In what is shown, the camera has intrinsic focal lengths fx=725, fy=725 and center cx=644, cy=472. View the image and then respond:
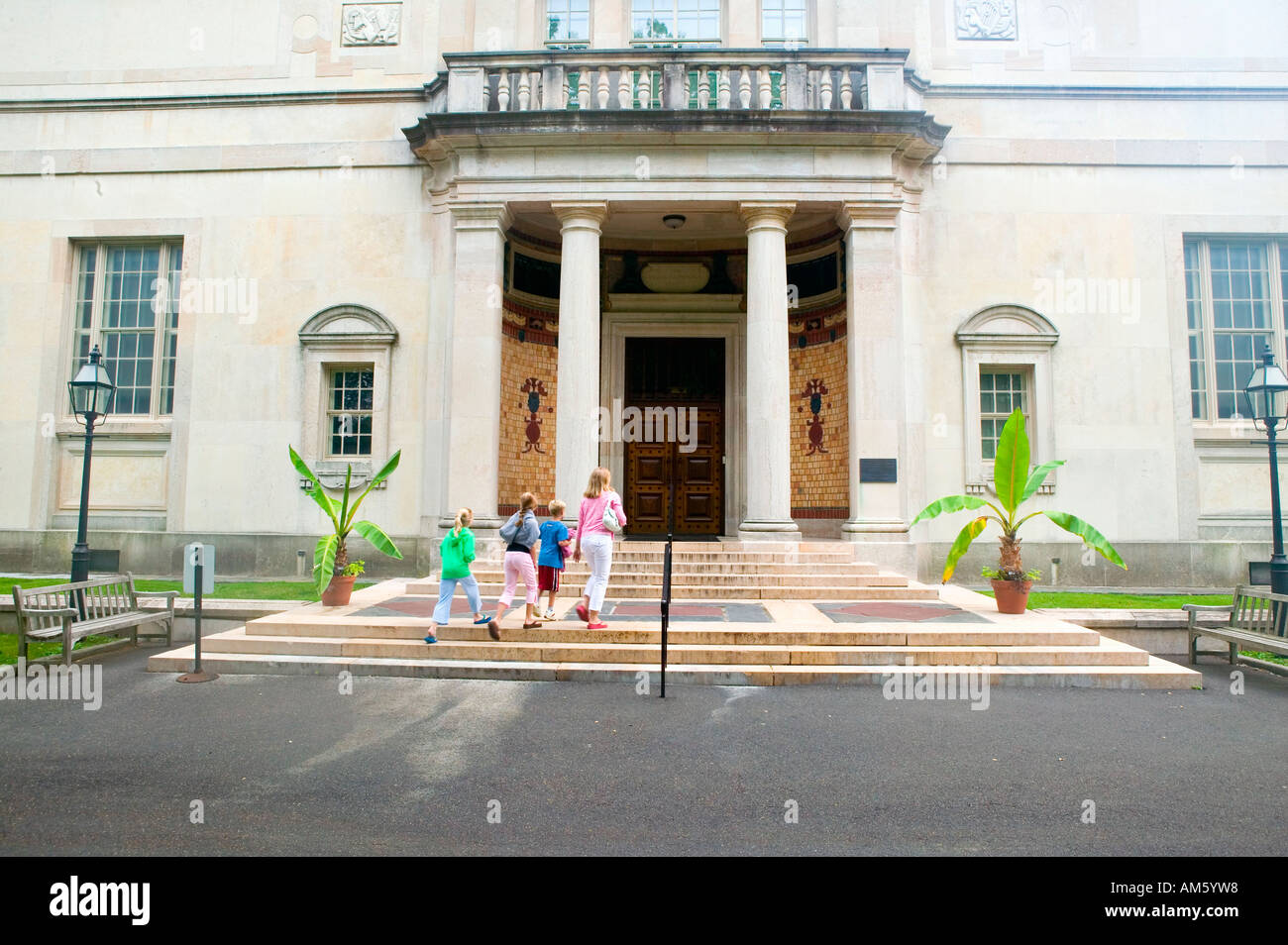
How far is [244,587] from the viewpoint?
39.3 feet

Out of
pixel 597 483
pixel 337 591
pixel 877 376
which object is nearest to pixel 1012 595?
pixel 877 376

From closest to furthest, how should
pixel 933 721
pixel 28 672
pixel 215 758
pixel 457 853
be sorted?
pixel 457 853
pixel 215 758
pixel 933 721
pixel 28 672

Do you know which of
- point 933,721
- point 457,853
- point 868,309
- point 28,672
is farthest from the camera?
point 868,309

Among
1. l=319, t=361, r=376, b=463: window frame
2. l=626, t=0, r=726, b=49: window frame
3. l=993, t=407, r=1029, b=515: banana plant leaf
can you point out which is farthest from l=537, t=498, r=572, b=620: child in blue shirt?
l=626, t=0, r=726, b=49: window frame

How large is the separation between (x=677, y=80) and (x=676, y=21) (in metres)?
2.96

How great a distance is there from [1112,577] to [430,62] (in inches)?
638

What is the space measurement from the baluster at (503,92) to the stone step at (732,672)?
32.6ft

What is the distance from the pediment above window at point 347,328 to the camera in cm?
1366

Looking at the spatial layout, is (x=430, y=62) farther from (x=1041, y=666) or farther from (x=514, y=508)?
(x=1041, y=666)

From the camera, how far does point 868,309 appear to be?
503 inches

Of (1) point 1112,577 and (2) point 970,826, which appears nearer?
(2) point 970,826

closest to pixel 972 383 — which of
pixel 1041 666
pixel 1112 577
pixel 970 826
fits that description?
pixel 1112 577

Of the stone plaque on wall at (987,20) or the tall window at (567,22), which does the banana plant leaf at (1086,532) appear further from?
the tall window at (567,22)

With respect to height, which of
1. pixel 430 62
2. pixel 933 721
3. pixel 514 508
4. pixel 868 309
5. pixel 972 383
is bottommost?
pixel 933 721
